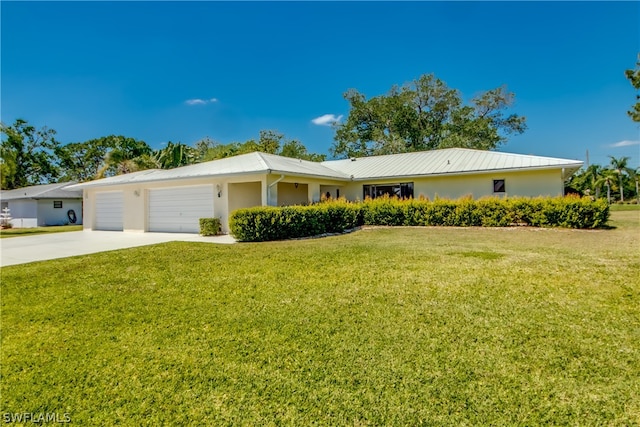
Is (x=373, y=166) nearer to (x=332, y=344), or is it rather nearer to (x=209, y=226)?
(x=209, y=226)

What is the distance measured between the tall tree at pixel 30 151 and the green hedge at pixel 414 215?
4192 centimetres

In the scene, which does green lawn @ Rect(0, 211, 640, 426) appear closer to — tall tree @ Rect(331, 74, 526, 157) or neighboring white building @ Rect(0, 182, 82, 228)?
neighboring white building @ Rect(0, 182, 82, 228)

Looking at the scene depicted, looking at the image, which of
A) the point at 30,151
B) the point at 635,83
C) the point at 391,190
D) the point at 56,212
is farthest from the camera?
the point at 30,151

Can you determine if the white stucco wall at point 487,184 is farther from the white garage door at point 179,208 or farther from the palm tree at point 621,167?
the palm tree at point 621,167

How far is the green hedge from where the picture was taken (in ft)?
37.6

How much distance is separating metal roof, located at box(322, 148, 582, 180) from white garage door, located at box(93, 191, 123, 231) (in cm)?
1344

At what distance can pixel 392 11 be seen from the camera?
14492mm

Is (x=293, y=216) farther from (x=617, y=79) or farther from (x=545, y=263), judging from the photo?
(x=617, y=79)

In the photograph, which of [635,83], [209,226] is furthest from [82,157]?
[635,83]

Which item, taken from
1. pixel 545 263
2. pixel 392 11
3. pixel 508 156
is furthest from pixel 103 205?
pixel 508 156

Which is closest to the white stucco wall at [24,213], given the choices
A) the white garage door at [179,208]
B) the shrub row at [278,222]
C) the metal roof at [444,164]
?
the white garage door at [179,208]

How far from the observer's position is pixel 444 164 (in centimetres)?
1812

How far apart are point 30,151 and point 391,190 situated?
45217 millimetres

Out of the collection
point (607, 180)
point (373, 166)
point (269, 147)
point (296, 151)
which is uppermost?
point (269, 147)
